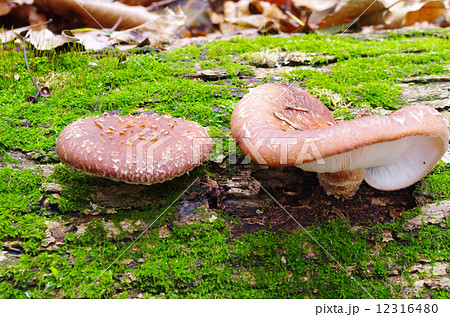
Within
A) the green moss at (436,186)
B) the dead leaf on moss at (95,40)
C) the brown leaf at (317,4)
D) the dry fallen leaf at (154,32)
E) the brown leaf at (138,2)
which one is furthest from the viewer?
the brown leaf at (138,2)

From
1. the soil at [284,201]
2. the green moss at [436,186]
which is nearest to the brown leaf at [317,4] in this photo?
the green moss at [436,186]

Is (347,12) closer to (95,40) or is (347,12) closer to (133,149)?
(95,40)

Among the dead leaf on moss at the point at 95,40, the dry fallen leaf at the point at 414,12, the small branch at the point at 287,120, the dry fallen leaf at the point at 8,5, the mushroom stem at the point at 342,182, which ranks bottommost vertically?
the mushroom stem at the point at 342,182

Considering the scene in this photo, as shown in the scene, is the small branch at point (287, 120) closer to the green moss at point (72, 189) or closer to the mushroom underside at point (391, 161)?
the mushroom underside at point (391, 161)

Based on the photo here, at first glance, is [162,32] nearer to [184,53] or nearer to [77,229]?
[184,53]

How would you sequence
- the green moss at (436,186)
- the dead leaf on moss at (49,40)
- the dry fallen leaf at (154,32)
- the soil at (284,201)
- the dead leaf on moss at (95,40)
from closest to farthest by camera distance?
1. the soil at (284,201)
2. the green moss at (436,186)
3. the dead leaf on moss at (49,40)
4. the dead leaf on moss at (95,40)
5. the dry fallen leaf at (154,32)

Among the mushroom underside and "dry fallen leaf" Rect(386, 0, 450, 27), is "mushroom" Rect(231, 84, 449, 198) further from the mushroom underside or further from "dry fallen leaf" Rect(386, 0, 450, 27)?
"dry fallen leaf" Rect(386, 0, 450, 27)

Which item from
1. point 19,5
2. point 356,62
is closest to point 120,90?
point 356,62

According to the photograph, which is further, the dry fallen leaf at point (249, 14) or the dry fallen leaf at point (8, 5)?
the dry fallen leaf at point (249, 14)
